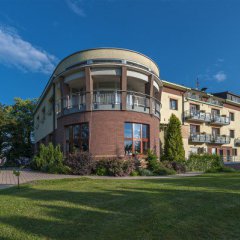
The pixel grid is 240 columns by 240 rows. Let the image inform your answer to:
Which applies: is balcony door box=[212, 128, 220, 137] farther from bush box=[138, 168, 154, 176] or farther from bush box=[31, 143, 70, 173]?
bush box=[31, 143, 70, 173]

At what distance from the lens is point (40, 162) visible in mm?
19594

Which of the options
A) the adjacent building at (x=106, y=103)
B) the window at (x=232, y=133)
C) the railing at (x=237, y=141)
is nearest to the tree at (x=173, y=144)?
the adjacent building at (x=106, y=103)

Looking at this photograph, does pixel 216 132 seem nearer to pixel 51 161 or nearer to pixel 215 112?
pixel 215 112

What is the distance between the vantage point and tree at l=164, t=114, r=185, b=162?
2420 centimetres

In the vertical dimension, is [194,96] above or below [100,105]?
above

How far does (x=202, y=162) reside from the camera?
24078mm

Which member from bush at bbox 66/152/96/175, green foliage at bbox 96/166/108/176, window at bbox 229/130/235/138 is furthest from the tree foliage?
window at bbox 229/130/235/138

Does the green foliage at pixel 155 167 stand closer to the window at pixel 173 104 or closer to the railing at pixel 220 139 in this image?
the window at pixel 173 104

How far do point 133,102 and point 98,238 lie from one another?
15669mm

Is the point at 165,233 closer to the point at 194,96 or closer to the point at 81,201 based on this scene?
the point at 81,201

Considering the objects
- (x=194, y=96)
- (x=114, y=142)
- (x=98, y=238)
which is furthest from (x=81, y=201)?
(x=194, y=96)

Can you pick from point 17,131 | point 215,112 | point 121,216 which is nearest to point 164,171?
point 121,216

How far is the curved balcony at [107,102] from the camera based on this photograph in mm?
19188

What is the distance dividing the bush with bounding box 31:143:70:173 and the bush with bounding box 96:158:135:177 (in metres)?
2.14
